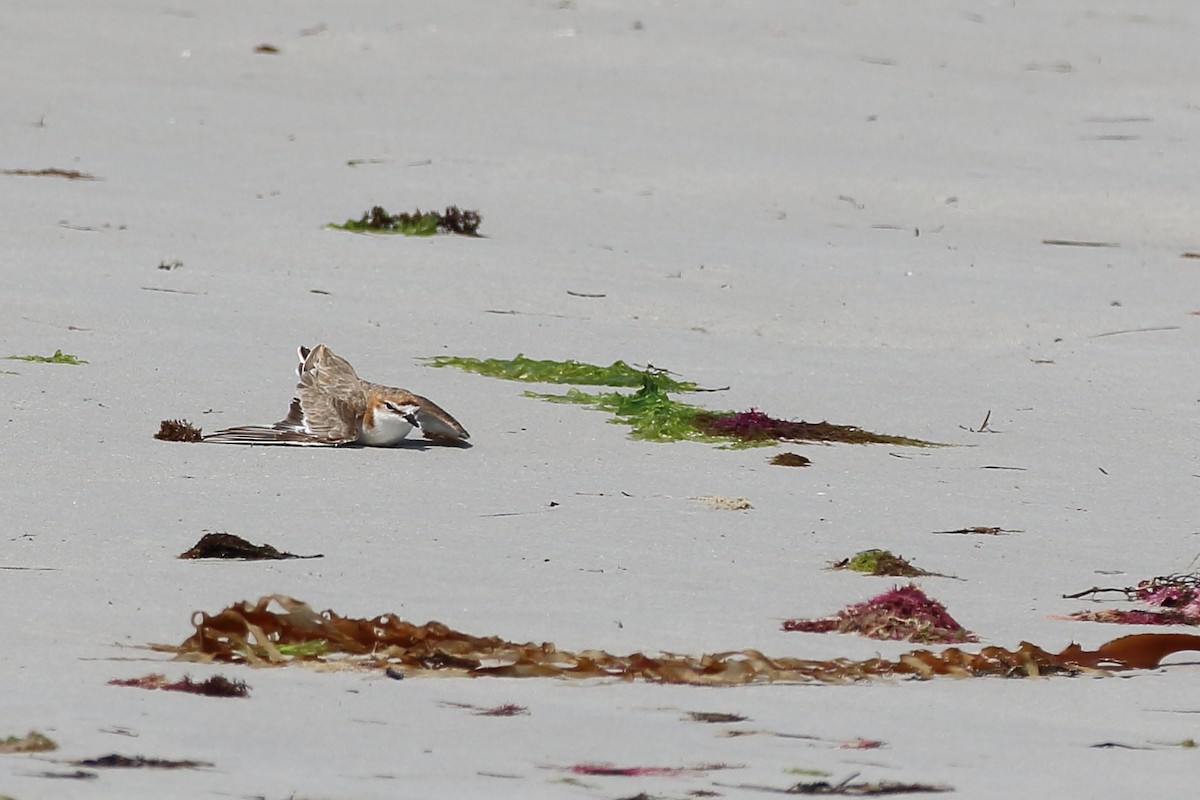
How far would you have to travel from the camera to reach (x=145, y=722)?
14.1ft

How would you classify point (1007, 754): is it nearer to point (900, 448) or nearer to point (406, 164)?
point (900, 448)

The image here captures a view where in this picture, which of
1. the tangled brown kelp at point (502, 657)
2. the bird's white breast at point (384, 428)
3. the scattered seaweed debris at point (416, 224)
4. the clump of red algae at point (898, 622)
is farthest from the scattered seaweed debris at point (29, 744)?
the scattered seaweed debris at point (416, 224)

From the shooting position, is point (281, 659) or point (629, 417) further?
point (629, 417)

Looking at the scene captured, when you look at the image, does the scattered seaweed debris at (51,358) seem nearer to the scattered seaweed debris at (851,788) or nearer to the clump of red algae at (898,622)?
the clump of red algae at (898,622)

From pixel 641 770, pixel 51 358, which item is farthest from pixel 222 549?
pixel 51 358

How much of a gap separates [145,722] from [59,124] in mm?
10820

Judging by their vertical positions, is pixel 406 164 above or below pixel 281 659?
above

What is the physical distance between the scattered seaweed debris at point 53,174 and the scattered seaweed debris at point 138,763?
9.37 meters

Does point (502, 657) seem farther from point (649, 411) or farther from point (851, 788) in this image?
point (649, 411)

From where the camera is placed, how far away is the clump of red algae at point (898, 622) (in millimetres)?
5488

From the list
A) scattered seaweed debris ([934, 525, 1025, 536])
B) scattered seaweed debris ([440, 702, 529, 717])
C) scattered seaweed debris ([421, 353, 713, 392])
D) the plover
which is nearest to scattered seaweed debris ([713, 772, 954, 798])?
scattered seaweed debris ([440, 702, 529, 717])

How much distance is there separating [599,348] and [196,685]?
5280mm

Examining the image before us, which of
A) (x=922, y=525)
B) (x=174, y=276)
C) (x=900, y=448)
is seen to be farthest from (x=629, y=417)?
(x=174, y=276)

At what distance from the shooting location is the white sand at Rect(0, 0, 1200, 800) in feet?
14.9
